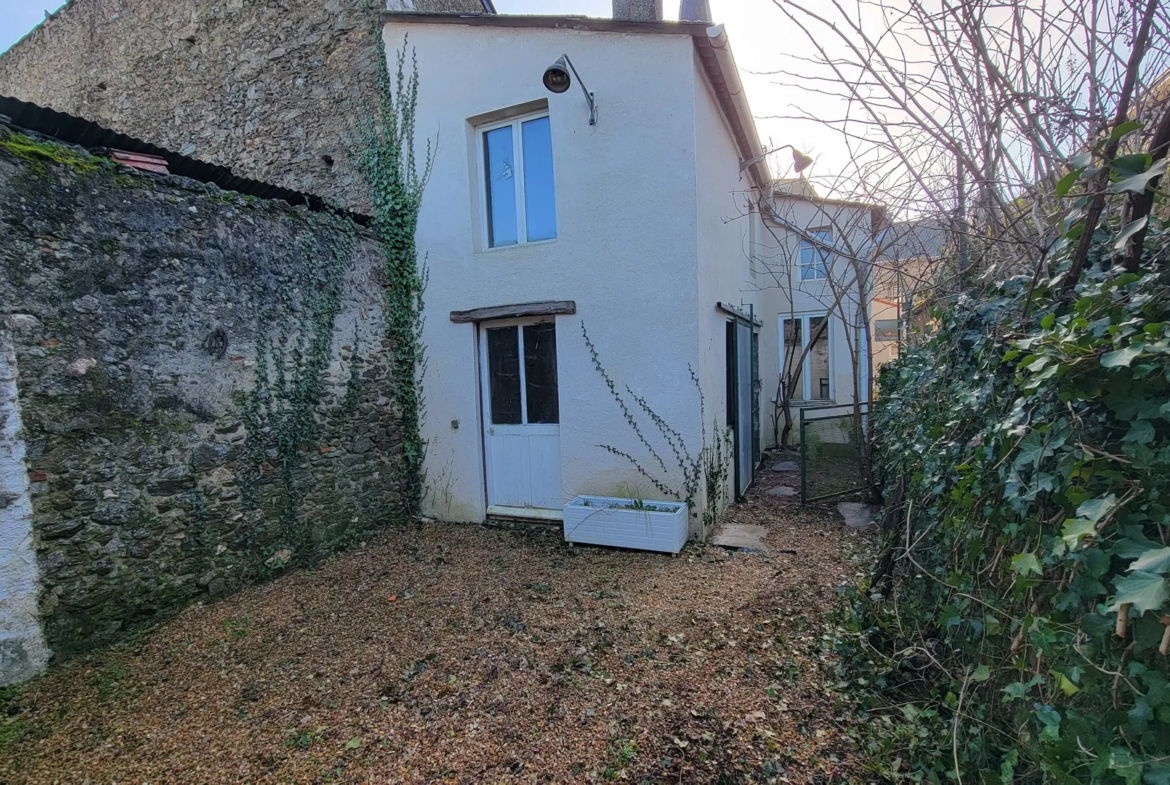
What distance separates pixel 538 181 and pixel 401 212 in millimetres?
1640

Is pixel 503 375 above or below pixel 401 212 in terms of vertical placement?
below

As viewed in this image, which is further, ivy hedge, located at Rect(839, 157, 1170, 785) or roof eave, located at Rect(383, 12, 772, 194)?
roof eave, located at Rect(383, 12, 772, 194)

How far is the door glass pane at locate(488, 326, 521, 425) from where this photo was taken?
218 inches

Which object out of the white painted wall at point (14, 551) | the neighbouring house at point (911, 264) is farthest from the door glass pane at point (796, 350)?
the white painted wall at point (14, 551)

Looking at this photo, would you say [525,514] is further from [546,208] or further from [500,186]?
[500,186]

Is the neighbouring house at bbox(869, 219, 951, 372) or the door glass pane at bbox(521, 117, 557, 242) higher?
the door glass pane at bbox(521, 117, 557, 242)

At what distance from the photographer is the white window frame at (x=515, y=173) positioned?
5352mm

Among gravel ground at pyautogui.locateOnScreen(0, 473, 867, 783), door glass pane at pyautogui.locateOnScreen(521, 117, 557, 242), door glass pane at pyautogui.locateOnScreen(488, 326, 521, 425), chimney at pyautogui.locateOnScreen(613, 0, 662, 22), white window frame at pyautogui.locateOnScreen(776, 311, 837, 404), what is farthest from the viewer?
white window frame at pyautogui.locateOnScreen(776, 311, 837, 404)

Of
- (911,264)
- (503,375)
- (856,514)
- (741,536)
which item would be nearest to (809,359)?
(911,264)

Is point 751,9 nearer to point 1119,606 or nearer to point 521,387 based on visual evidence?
point 1119,606

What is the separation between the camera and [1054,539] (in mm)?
1457

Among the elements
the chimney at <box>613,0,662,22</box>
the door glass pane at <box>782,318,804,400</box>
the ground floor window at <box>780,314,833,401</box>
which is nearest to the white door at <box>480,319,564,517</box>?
the chimney at <box>613,0,662,22</box>

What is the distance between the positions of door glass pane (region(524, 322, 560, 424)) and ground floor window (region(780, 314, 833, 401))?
19.0ft

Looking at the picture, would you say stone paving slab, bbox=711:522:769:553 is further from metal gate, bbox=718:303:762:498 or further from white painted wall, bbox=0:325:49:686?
white painted wall, bbox=0:325:49:686
